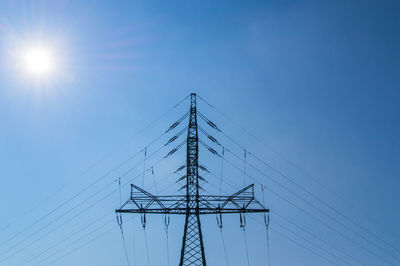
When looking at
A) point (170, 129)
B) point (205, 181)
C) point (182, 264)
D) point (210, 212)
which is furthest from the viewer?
point (170, 129)

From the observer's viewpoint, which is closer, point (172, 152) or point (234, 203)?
point (234, 203)

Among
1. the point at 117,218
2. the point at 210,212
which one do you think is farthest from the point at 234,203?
the point at 117,218

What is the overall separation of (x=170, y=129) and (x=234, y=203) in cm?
887

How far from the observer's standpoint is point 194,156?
30172mm

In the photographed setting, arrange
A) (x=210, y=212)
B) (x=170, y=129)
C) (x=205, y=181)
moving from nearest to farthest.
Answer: (x=210, y=212) → (x=205, y=181) → (x=170, y=129)

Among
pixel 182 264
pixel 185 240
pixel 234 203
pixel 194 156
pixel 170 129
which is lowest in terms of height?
pixel 182 264

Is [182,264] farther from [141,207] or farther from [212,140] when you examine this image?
[212,140]

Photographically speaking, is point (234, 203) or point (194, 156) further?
point (194, 156)

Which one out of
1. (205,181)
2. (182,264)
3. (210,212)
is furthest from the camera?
(205,181)

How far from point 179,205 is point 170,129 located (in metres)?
7.49

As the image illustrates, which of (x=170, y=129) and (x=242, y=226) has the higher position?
(x=170, y=129)

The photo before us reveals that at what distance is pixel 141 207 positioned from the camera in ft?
90.6

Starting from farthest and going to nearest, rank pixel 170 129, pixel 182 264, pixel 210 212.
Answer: pixel 170 129 → pixel 210 212 → pixel 182 264

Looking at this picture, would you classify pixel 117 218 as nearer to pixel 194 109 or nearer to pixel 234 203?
pixel 234 203
